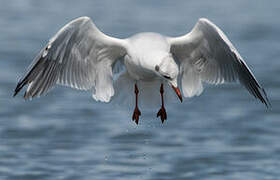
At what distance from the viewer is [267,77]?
16234mm

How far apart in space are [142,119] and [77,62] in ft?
14.0

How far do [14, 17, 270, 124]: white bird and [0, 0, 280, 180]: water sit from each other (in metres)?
2.40

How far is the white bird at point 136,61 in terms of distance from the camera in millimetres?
9500

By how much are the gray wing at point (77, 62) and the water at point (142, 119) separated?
7.94 feet

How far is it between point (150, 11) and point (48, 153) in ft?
18.4

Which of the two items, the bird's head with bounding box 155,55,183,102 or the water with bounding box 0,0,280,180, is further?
the water with bounding box 0,0,280,180

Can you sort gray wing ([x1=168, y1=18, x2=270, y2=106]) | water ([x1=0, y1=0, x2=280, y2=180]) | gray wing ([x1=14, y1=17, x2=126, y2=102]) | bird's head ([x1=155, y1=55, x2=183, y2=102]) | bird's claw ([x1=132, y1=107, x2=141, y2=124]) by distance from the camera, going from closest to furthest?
bird's head ([x1=155, y1=55, x2=183, y2=102]) → gray wing ([x1=14, y1=17, x2=126, y2=102]) → gray wing ([x1=168, y1=18, x2=270, y2=106]) → bird's claw ([x1=132, y1=107, x2=141, y2=124]) → water ([x1=0, y1=0, x2=280, y2=180])

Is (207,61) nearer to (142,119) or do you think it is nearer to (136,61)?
(136,61)

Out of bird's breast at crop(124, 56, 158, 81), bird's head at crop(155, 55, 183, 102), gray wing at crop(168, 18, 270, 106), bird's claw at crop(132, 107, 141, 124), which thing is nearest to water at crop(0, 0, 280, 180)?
bird's claw at crop(132, 107, 141, 124)

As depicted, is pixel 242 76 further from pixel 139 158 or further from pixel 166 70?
pixel 139 158

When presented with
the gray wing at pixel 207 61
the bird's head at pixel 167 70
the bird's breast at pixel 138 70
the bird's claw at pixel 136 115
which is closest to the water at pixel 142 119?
the bird's claw at pixel 136 115

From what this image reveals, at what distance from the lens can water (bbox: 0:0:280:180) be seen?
12.8m

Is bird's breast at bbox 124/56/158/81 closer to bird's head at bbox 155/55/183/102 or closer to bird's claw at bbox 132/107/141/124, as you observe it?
bird's head at bbox 155/55/183/102

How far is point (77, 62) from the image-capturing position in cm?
1006
